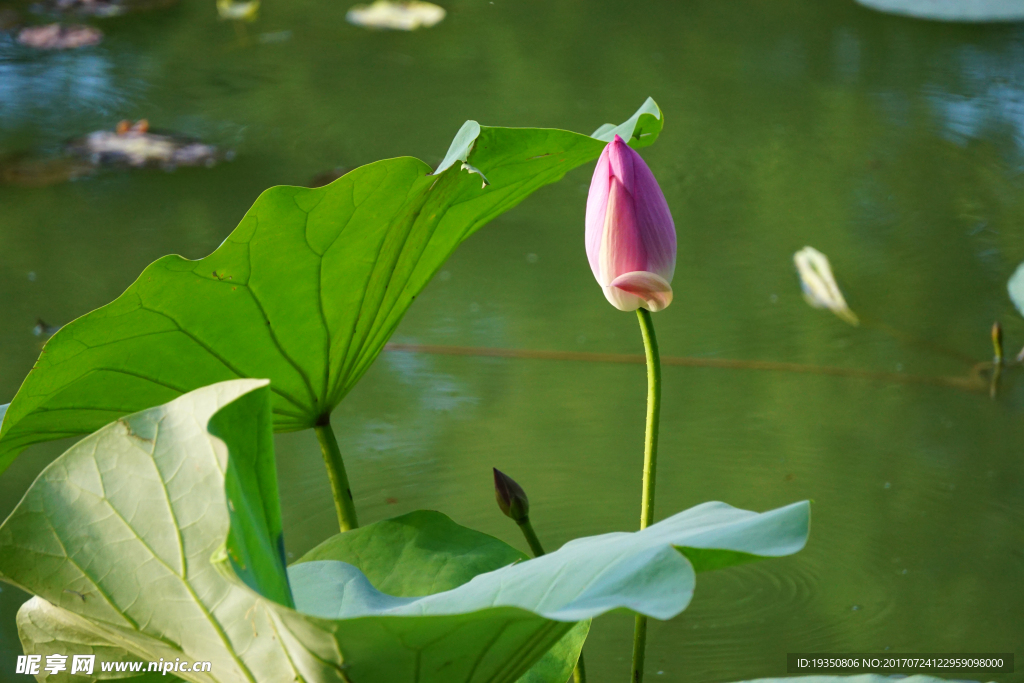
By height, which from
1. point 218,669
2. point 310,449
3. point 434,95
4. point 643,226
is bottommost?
point 310,449

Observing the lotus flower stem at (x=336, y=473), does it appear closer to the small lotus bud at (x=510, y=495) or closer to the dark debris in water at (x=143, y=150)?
the small lotus bud at (x=510, y=495)

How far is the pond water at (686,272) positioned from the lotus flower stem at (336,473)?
0.84 feet

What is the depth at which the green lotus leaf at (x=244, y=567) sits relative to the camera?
28 centimetres

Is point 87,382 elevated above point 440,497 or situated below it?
above

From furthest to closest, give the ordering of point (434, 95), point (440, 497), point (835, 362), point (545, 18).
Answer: point (545, 18)
point (434, 95)
point (835, 362)
point (440, 497)

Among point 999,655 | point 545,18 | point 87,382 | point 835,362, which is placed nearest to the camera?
point 87,382

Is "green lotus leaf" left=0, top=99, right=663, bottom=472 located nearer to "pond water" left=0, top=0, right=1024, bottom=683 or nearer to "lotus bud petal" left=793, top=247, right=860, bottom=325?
"pond water" left=0, top=0, right=1024, bottom=683

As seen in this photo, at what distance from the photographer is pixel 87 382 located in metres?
0.43

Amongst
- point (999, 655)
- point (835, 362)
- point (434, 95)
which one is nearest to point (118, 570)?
point (999, 655)

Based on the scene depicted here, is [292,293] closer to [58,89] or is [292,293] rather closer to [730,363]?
[730,363]

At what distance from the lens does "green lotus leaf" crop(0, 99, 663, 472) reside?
0.41 m

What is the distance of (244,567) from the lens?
0.86 ft

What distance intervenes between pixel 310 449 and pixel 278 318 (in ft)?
1.49

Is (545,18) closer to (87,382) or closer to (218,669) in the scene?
(87,382)
